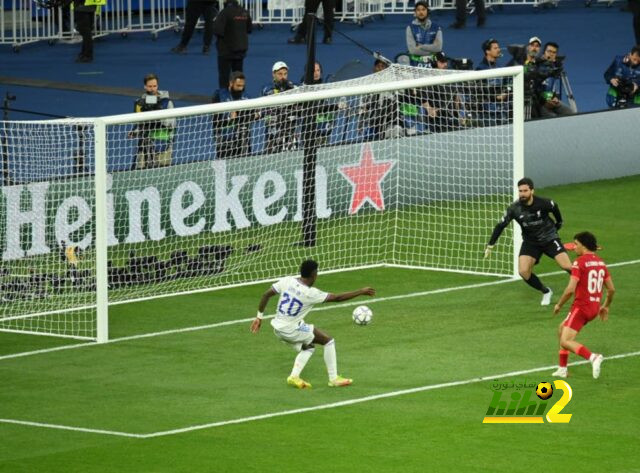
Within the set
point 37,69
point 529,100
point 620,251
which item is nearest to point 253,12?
point 37,69

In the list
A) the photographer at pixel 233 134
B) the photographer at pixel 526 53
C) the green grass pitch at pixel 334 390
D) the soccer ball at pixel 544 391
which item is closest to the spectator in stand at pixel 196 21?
the photographer at pixel 526 53

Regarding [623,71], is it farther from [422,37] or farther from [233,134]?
[233,134]

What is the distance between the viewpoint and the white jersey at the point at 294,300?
18234 mm

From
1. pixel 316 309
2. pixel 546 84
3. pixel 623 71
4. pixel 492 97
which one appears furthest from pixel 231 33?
pixel 316 309

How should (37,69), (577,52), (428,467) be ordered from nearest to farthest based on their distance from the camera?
1. (428,467)
2. (37,69)
3. (577,52)

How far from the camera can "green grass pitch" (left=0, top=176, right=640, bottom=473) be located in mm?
16141

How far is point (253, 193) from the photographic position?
81.1 feet

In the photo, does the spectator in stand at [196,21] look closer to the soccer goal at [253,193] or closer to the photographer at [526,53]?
the photographer at [526,53]

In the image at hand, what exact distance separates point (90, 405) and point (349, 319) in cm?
485

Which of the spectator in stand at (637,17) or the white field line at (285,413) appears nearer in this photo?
the white field line at (285,413)

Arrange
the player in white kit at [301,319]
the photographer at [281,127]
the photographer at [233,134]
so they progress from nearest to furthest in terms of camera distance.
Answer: the player in white kit at [301,319]
the photographer at [233,134]
the photographer at [281,127]

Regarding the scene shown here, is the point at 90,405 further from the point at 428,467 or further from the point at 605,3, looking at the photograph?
the point at 605,3

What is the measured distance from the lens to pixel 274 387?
18688 mm

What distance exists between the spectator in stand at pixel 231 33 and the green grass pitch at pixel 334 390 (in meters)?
7.68
